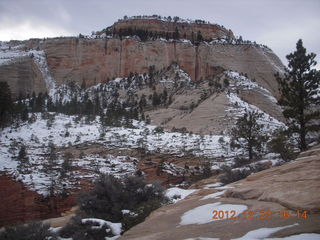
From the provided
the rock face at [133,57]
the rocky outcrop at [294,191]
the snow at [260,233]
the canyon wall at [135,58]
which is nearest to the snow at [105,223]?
the rocky outcrop at [294,191]

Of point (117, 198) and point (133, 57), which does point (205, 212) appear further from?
point (133, 57)

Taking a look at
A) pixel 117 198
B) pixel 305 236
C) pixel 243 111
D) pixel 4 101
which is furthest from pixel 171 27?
pixel 305 236

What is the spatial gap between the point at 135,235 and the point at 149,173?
36.6ft

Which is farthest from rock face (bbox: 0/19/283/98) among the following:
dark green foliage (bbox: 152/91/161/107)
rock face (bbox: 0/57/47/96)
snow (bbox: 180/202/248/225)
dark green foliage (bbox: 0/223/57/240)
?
snow (bbox: 180/202/248/225)

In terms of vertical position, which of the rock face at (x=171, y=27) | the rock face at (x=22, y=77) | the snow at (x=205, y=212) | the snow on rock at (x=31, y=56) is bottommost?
the snow at (x=205, y=212)

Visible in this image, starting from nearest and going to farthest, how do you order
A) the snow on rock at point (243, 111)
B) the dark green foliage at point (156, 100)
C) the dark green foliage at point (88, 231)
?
the dark green foliage at point (88, 231) → the snow on rock at point (243, 111) → the dark green foliage at point (156, 100)

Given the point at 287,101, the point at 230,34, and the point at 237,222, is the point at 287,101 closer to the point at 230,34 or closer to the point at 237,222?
the point at 237,222

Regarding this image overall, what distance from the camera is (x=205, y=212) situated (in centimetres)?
516

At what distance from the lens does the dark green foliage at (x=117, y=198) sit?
7823 millimetres

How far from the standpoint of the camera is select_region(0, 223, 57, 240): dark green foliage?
20.7ft

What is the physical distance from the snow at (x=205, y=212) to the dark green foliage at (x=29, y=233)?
317cm

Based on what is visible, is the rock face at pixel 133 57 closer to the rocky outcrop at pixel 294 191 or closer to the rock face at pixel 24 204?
the rock face at pixel 24 204

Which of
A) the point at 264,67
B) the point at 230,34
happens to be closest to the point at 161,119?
the point at 264,67

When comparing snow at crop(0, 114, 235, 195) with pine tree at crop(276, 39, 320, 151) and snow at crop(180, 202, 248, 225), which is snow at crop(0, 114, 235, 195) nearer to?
pine tree at crop(276, 39, 320, 151)
